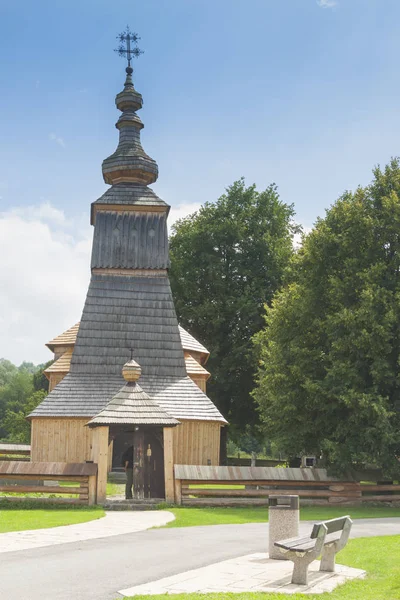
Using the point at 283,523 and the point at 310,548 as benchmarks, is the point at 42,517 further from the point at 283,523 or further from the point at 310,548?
the point at 310,548

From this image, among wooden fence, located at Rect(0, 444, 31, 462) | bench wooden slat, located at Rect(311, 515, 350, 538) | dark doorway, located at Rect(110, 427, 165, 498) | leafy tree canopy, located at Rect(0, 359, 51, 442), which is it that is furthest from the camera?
leafy tree canopy, located at Rect(0, 359, 51, 442)

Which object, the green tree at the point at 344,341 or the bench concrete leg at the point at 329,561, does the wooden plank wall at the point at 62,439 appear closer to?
the green tree at the point at 344,341

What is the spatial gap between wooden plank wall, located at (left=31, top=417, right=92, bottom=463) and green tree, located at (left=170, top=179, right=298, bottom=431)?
15637 mm

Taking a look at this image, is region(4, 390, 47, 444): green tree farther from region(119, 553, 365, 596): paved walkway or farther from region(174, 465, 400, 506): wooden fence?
region(119, 553, 365, 596): paved walkway

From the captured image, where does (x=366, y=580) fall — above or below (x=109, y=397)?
below

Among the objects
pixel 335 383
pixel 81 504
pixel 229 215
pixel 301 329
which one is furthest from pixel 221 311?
pixel 81 504

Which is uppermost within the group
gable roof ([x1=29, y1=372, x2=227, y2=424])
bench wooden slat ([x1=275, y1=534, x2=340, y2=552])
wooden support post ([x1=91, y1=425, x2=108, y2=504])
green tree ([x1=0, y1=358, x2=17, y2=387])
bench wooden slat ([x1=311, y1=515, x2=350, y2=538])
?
green tree ([x1=0, y1=358, x2=17, y2=387])

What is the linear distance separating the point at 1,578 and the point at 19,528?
6.34 metres

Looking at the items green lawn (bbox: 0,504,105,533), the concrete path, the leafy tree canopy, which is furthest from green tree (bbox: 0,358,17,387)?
the concrete path

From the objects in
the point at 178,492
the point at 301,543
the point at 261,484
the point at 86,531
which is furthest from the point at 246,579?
the point at 261,484

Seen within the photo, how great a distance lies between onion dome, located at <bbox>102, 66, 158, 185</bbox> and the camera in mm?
35312

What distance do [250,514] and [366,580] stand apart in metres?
10.2

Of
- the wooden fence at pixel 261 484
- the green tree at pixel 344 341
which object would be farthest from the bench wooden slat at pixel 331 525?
the green tree at pixel 344 341

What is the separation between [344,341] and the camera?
24406mm
